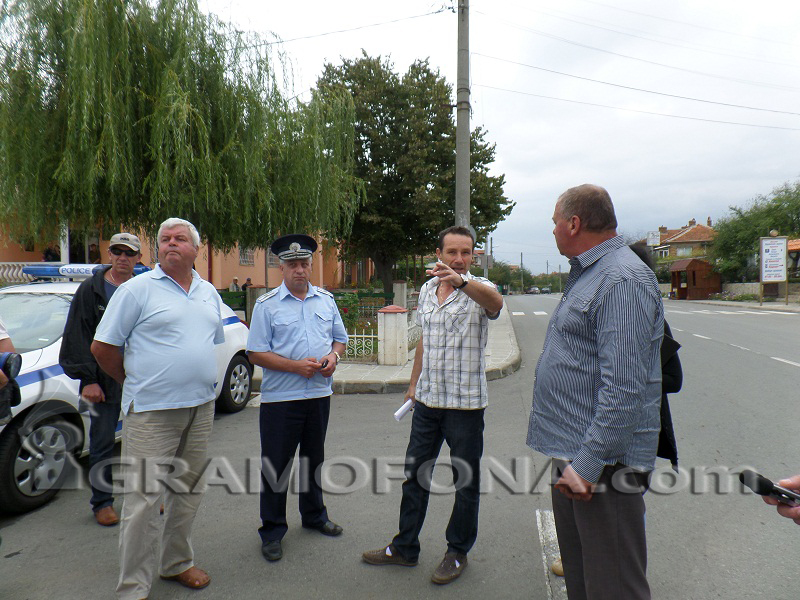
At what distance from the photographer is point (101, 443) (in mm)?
3611

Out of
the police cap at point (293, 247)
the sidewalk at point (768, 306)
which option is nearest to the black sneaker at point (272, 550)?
the police cap at point (293, 247)

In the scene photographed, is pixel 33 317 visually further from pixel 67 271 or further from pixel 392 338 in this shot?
pixel 392 338

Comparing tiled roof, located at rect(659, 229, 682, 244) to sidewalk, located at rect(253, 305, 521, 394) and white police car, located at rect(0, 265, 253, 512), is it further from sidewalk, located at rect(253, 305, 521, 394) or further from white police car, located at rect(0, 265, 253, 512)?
white police car, located at rect(0, 265, 253, 512)

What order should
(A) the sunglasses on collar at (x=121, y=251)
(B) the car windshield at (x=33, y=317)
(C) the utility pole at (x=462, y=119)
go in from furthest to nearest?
(C) the utility pole at (x=462, y=119) → (B) the car windshield at (x=33, y=317) → (A) the sunglasses on collar at (x=121, y=251)

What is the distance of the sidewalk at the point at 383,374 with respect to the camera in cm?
778

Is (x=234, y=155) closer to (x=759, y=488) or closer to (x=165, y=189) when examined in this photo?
(x=165, y=189)

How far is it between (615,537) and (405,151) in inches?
758

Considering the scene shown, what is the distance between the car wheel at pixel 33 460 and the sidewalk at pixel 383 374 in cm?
395

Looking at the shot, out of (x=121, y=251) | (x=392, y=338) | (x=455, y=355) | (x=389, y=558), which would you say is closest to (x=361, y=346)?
(x=392, y=338)

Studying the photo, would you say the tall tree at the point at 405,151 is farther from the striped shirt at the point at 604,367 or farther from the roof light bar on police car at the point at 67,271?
the striped shirt at the point at 604,367

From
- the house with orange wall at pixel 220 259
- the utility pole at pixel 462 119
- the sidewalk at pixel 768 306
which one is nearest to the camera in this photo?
the utility pole at pixel 462 119

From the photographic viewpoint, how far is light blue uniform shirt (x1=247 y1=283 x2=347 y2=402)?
10.7 feet

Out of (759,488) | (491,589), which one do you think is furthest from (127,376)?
(759,488)

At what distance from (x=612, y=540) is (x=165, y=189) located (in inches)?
324
